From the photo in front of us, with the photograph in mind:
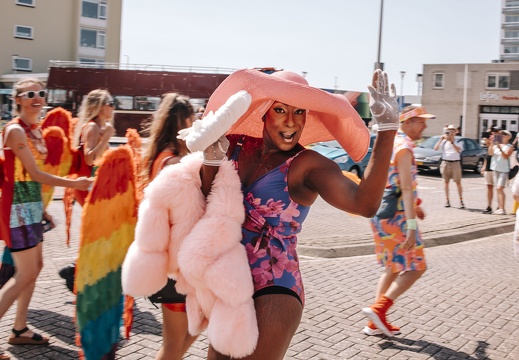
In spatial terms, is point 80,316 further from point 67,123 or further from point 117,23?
point 117,23

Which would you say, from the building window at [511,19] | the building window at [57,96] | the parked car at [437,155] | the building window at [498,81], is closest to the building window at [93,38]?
the building window at [57,96]

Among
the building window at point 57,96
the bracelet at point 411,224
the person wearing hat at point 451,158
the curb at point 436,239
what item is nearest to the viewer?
the bracelet at point 411,224

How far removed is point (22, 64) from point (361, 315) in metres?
50.1

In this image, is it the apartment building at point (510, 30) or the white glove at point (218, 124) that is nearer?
the white glove at point (218, 124)

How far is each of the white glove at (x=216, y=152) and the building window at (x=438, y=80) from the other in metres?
54.0

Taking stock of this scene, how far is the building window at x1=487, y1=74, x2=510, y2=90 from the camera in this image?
50.5 metres

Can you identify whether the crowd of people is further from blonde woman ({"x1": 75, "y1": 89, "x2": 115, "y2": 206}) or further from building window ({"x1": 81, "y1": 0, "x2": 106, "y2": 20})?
building window ({"x1": 81, "y1": 0, "x2": 106, "y2": 20})

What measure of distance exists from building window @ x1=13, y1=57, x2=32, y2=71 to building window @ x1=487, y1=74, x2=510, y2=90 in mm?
41201

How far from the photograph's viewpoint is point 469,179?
22266mm

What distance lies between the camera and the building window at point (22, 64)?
159 ft

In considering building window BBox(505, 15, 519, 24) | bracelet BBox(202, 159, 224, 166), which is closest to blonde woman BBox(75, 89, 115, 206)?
bracelet BBox(202, 159, 224, 166)

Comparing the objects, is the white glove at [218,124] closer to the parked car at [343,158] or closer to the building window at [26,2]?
the parked car at [343,158]

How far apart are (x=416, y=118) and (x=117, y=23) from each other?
5437 cm

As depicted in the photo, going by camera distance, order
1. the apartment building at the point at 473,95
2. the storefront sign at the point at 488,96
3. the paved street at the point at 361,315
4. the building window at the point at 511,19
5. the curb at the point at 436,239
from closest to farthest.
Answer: the paved street at the point at 361,315, the curb at the point at 436,239, the apartment building at the point at 473,95, the storefront sign at the point at 488,96, the building window at the point at 511,19
